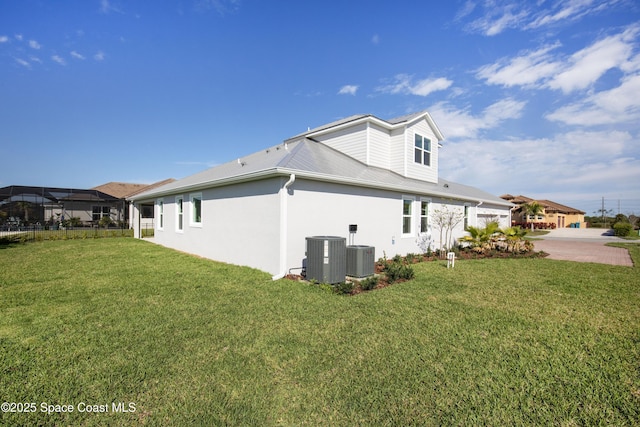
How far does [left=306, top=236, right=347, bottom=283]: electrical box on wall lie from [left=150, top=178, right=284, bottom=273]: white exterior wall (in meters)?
1.04

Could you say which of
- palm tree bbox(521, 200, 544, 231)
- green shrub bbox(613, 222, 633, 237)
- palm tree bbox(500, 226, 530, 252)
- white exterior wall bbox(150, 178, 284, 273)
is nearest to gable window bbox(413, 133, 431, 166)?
palm tree bbox(500, 226, 530, 252)

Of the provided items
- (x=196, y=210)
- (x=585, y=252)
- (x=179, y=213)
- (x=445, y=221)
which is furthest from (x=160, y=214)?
(x=585, y=252)

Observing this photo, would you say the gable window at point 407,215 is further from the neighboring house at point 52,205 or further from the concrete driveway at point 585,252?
the neighboring house at point 52,205

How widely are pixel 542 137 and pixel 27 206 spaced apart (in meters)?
46.0

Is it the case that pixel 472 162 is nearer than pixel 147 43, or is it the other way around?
pixel 147 43

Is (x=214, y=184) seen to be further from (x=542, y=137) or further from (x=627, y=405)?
(x=542, y=137)

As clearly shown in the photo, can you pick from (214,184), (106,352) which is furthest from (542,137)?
(106,352)

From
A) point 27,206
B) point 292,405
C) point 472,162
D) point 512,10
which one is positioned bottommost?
point 292,405

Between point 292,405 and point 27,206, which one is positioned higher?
point 27,206

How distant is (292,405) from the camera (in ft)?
8.38

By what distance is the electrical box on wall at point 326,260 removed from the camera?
6934mm

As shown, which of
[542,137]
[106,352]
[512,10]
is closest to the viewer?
[106,352]

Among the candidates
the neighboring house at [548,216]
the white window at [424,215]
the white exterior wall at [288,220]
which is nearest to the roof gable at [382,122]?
the white exterior wall at [288,220]

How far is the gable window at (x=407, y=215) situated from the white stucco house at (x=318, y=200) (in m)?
0.04
